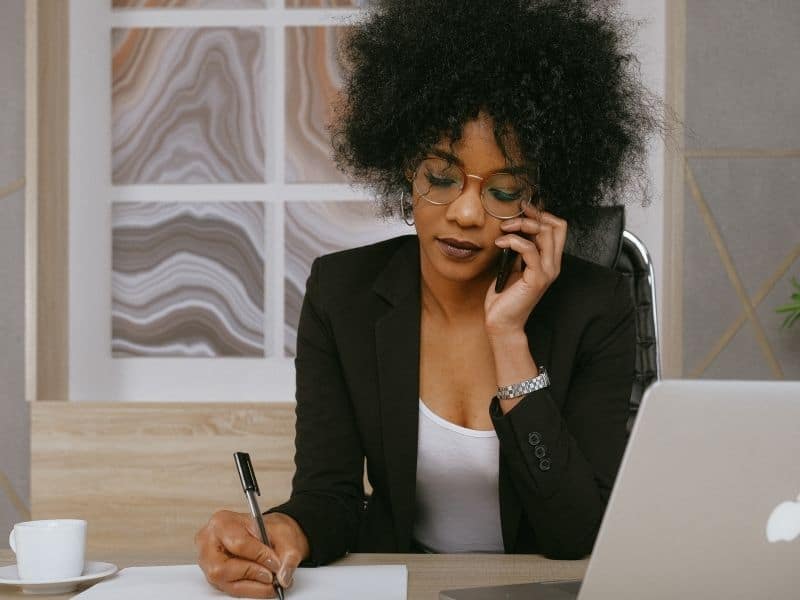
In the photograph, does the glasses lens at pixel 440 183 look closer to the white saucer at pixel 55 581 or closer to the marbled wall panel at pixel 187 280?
the white saucer at pixel 55 581

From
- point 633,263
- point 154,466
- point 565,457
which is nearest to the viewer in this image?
point 565,457

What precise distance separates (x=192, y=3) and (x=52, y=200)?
773mm

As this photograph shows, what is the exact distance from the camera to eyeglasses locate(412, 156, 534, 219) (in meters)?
1.53

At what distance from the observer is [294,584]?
45.1 inches

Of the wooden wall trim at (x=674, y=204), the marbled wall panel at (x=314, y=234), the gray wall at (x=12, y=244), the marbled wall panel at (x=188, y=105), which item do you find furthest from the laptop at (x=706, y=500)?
the gray wall at (x=12, y=244)

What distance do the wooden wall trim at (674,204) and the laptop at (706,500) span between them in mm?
2095

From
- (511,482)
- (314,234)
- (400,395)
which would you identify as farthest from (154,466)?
(511,482)

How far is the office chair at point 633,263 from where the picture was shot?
1887 millimetres

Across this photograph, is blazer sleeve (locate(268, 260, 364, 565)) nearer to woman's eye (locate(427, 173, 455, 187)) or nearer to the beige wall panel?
woman's eye (locate(427, 173, 455, 187))

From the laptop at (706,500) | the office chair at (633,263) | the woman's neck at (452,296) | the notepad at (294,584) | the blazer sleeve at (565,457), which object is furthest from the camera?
the office chair at (633,263)

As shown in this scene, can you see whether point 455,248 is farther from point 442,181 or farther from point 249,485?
point 249,485

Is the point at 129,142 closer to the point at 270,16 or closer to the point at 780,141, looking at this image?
the point at 270,16

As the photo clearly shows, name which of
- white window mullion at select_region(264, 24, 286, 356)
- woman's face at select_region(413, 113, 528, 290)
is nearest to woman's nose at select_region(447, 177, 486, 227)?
woman's face at select_region(413, 113, 528, 290)

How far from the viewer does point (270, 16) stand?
310 centimetres
